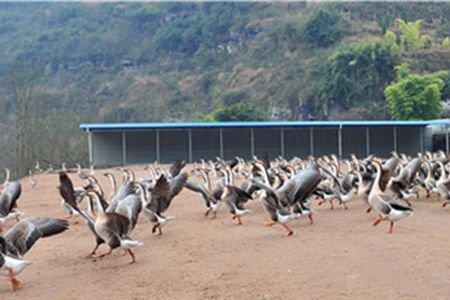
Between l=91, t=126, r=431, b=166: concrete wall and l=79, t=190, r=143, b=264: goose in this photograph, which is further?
l=91, t=126, r=431, b=166: concrete wall

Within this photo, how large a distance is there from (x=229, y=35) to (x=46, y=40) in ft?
90.3

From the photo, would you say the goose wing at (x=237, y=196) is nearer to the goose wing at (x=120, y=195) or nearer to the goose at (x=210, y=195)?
the goose at (x=210, y=195)

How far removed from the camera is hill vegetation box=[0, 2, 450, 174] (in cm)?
5509

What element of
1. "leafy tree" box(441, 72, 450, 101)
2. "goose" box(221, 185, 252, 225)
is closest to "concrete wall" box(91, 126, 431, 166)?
"leafy tree" box(441, 72, 450, 101)

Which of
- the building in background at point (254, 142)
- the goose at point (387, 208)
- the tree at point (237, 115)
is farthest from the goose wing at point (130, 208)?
the tree at point (237, 115)

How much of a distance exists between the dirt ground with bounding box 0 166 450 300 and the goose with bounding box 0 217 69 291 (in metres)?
0.30

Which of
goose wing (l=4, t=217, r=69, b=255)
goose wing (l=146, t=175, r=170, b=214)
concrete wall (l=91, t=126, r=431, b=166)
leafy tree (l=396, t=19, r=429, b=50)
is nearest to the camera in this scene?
goose wing (l=4, t=217, r=69, b=255)

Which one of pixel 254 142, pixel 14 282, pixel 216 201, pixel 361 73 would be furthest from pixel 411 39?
pixel 14 282

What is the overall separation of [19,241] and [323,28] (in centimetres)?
Answer: 6777

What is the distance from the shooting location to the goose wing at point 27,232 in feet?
33.8

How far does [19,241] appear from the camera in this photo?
34.0 feet

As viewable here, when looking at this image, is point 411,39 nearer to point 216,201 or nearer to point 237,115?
point 237,115

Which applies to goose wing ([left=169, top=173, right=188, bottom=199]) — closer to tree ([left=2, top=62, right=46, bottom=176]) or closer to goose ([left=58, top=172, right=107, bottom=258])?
goose ([left=58, top=172, right=107, bottom=258])

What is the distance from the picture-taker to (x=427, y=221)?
13945mm
